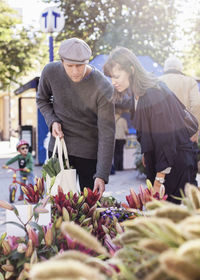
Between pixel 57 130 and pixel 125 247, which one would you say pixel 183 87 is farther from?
pixel 125 247

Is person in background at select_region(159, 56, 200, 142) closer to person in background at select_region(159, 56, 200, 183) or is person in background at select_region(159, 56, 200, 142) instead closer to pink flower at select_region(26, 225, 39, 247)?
person in background at select_region(159, 56, 200, 183)

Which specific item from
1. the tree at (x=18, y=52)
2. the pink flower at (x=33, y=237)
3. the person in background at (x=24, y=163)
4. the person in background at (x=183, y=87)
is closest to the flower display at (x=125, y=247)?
the pink flower at (x=33, y=237)

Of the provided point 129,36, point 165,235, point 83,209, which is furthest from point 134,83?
point 129,36

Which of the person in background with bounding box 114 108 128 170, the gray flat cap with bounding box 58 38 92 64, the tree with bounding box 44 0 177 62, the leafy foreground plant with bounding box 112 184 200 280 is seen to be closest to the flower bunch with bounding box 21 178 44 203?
the gray flat cap with bounding box 58 38 92 64

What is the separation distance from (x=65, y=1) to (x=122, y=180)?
11538 millimetres

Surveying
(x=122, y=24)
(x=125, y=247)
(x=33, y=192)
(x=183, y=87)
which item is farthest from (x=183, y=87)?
(x=122, y=24)

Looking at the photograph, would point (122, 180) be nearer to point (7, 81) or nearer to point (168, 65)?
point (168, 65)

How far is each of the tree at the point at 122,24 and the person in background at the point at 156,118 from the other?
49.5ft

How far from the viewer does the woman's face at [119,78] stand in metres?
2.74

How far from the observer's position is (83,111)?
118 inches

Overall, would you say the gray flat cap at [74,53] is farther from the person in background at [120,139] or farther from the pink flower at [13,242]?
the person in background at [120,139]

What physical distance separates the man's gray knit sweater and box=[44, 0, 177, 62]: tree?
14840mm

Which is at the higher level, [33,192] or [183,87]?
[183,87]

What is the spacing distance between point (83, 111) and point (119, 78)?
400mm
